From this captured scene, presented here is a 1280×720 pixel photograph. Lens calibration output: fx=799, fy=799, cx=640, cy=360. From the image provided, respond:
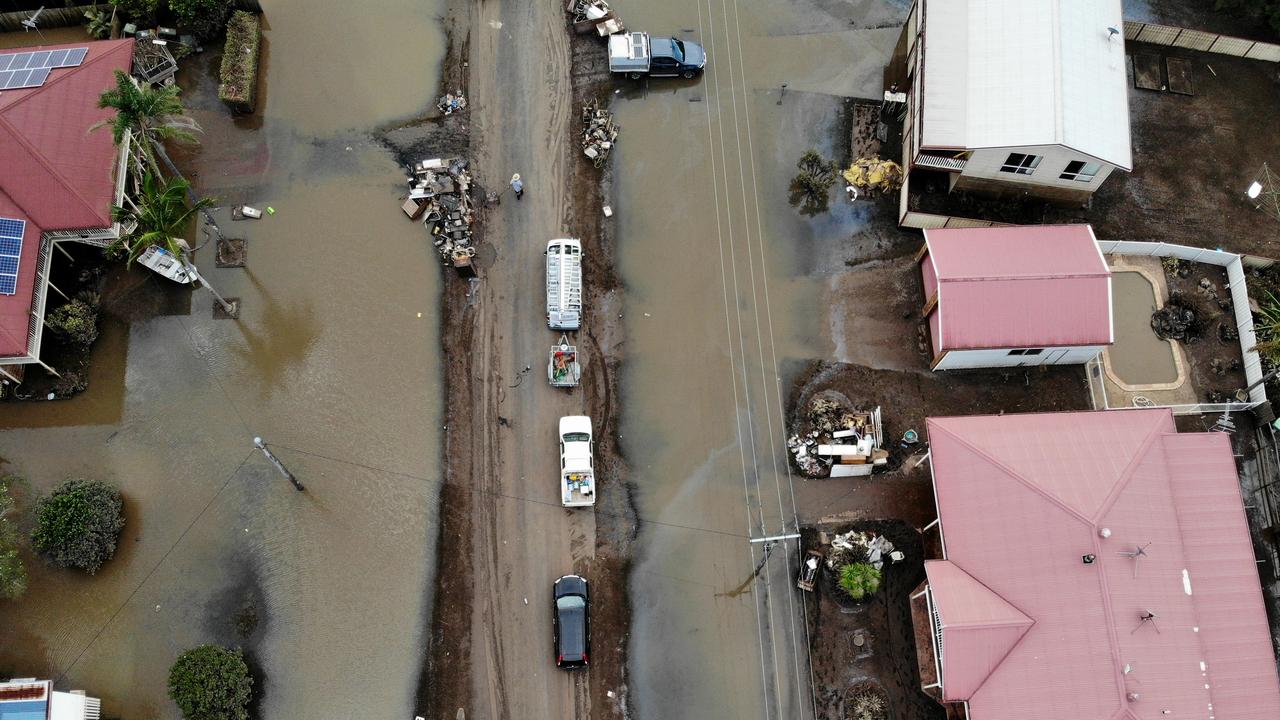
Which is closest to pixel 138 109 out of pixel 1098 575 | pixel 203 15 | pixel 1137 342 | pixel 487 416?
pixel 203 15

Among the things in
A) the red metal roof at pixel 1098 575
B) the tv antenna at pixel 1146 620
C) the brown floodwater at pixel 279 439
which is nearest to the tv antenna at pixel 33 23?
the brown floodwater at pixel 279 439

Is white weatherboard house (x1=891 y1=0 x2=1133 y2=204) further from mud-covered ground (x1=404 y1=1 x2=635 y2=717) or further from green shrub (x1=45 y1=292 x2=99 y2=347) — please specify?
green shrub (x1=45 y1=292 x2=99 y2=347)

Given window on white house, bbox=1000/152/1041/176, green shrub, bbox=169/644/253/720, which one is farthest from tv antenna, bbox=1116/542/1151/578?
green shrub, bbox=169/644/253/720

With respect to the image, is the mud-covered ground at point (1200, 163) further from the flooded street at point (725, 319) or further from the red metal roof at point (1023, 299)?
the flooded street at point (725, 319)

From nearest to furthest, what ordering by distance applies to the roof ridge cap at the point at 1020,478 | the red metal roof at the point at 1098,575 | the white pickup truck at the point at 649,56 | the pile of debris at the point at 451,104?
1. the red metal roof at the point at 1098,575
2. the roof ridge cap at the point at 1020,478
3. the white pickup truck at the point at 649,56
4. the pile of debris at the point at 451,104

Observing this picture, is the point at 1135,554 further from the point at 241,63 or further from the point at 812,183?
the point at 241,63
